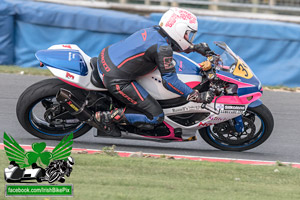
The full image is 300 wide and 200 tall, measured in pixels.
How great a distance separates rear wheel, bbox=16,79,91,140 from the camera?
6367 mm

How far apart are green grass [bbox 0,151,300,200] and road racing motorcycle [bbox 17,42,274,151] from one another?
2.03 feet

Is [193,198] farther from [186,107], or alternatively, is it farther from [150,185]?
[186,107]

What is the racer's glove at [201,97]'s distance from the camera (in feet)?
20.2

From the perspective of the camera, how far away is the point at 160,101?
6.44 m

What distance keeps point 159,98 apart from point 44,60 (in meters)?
1.40

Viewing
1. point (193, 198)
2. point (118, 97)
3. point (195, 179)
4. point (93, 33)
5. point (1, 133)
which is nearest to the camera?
point (193, 198)

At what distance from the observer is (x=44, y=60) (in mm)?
6379

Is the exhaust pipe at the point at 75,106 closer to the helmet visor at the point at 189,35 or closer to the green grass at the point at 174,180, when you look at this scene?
the green grass at the point at 174,180

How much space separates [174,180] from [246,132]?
166 centimetres

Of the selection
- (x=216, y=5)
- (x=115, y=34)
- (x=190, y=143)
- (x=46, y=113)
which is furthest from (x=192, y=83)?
(x=216, y=5)

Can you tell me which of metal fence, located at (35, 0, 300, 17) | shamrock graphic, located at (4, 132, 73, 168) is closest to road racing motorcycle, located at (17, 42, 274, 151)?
shamrock graphic, located at (4, 132, 73, 168)

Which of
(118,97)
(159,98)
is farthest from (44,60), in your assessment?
(159,98)

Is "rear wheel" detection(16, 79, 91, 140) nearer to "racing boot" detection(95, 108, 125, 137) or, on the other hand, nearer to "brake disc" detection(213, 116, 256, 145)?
"racing boot" detection(95, 108, 125, 137)

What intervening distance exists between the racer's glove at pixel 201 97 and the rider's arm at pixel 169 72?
5 centimetres
